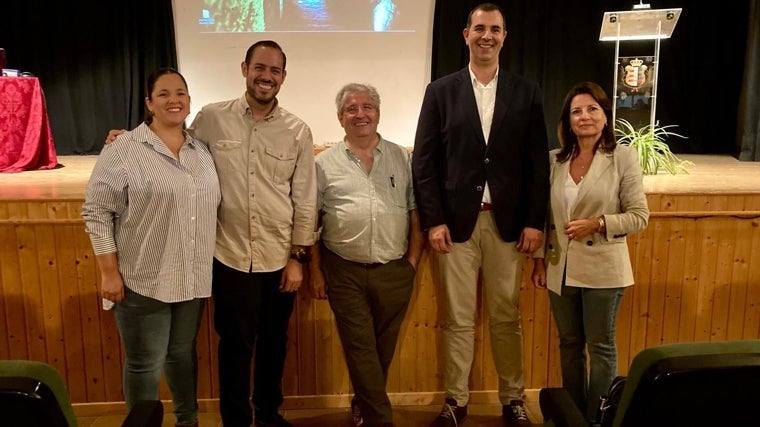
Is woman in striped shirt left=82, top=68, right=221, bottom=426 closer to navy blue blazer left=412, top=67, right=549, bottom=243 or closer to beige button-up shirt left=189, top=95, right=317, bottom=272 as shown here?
beige button-up shirt left=189, top=95, right=317, bottom=272

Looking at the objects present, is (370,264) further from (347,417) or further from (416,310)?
(347,417)

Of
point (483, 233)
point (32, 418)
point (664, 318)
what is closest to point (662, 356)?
point (32, 418)

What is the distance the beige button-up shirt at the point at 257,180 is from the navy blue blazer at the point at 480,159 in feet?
1.52

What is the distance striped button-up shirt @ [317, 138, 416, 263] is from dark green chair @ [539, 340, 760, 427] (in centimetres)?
131

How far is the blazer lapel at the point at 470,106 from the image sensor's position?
238 cm

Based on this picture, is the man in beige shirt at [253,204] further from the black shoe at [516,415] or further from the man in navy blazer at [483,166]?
the black shoe at [516,415]

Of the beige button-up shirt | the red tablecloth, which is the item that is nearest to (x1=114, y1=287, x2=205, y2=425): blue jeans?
the beige button-up shirt

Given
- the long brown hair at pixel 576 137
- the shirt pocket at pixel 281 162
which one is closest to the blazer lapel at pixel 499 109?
the long brown hair at pixel 576 137

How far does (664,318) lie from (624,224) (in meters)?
0.98

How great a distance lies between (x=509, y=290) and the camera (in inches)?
98.9

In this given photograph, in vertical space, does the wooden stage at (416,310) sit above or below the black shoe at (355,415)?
above

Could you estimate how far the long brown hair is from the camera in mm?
2205

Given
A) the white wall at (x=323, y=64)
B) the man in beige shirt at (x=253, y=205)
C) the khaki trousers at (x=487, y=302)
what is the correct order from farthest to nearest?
1. the white wall at (x=323, y=64)
2. the khaki trousers at (x=487, y=302)
3. the man in beige shirt at (x=253, y=205)

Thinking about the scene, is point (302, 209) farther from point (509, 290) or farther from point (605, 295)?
point (605, 295)
